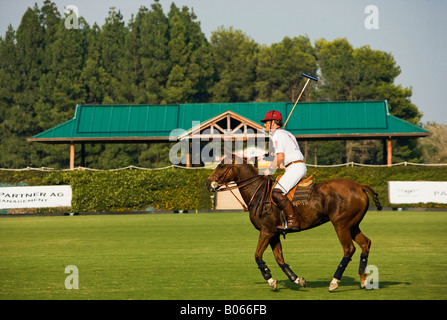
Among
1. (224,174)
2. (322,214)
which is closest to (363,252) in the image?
(322,214)

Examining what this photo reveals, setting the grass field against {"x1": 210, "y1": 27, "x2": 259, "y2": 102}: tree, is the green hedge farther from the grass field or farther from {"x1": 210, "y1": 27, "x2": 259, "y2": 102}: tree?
{"x1": 210, "y1": 27, "x2": 259, "y2": 102}: tree

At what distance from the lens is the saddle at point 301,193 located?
38.9 feet

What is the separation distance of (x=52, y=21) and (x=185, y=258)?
80.3 meters

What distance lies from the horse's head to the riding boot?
41.7 inches

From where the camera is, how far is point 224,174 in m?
12.4

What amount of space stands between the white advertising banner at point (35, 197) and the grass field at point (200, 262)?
9990 millimetres

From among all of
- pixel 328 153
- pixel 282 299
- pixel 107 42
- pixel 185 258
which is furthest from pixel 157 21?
pixel 282 299

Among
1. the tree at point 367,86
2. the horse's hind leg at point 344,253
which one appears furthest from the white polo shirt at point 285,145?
the tree at point 367,86

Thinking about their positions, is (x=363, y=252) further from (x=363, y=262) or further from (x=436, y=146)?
(x=436, y=146)

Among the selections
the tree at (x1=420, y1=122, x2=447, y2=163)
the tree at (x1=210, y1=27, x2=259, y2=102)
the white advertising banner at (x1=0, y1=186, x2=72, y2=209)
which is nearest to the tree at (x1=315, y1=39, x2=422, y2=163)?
the tree at (x1=420, y1=122, x2=447, y2=163)

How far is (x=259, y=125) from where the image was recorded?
1853 inches

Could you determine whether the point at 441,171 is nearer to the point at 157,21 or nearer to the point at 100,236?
the point at 100,236

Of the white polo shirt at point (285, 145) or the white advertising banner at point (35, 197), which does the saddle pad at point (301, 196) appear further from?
the white advertising banner at point (35, 197)

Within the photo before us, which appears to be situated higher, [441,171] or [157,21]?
[157,21]
